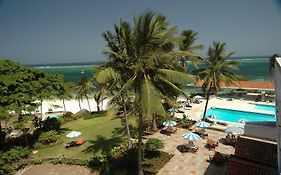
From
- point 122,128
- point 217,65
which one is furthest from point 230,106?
point 122,128

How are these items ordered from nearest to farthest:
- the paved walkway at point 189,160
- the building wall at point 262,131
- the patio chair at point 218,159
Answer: the building wall at point 262,131, the paved walkway at point 189,160, the patio chair at point 218,159

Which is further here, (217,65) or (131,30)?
(217,65)

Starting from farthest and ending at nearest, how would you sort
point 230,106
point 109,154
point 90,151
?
point 230,106 < point 90,151 < point 109,154

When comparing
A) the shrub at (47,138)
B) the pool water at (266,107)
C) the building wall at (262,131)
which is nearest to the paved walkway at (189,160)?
the building wall at (262,131)

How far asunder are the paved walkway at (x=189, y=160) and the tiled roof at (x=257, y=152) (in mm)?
2487

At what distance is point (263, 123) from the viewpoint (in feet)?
40.5

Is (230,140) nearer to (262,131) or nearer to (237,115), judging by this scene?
(262,131)

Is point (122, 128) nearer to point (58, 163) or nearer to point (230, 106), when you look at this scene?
point (58, 163)

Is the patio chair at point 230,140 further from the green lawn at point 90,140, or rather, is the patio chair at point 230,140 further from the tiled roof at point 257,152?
the green lawn at point 90,140

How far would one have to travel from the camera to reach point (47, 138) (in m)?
21.9

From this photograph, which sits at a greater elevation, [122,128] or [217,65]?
[217,65]

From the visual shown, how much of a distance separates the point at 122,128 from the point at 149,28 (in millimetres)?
15943

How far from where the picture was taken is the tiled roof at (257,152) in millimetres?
12352

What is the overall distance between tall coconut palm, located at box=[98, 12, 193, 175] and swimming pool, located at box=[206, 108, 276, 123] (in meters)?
22.1
